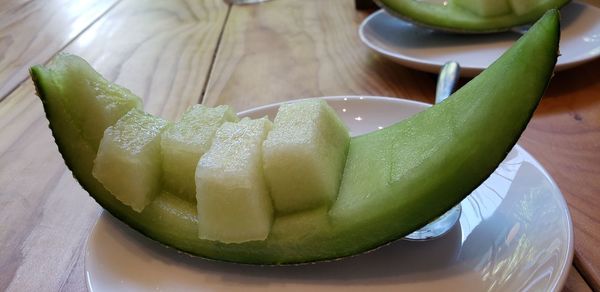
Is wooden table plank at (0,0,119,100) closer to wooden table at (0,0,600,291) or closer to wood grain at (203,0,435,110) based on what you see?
wooden table at (0,0,600,291)

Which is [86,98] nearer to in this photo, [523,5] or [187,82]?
[187,82]

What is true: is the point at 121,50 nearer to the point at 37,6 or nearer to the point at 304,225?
the point at 37,6

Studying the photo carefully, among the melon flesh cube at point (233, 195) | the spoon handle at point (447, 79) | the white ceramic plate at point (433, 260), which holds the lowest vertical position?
the white ceramic plate at point (433, 260)

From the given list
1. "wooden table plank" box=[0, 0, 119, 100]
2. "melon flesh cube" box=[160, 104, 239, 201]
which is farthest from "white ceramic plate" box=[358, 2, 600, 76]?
"wooden table plank" box=[0, 0, 119, 100]

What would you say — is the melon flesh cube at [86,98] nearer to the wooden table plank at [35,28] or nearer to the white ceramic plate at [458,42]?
the white ceramic plate at [458,42]

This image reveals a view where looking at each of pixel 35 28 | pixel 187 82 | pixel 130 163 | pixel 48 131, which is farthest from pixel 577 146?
pixel 35 28

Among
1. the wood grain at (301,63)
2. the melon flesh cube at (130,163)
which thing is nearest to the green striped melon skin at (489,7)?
the wood grain at (301,63)
